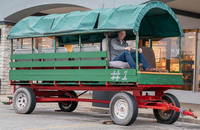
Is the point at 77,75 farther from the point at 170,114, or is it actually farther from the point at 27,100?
the point at 170,114

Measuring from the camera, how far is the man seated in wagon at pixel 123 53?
34.4 ft

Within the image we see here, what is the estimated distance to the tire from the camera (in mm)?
10062

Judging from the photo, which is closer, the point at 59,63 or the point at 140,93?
the point at 140,93

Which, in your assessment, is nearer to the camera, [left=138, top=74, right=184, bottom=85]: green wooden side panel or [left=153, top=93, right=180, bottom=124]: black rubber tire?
[left=138, top=74, right=184, bottom=85]: green wooden side panel

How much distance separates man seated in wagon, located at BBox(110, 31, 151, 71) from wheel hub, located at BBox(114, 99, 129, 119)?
2.63 feet

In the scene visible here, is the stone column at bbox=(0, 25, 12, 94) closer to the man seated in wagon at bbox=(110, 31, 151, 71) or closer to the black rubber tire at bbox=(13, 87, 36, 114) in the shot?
the black rubber tire at bbox=(13, 87, 36, 114)

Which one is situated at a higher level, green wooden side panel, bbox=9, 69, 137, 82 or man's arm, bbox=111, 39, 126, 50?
man's arm, bbox=111, 39, 126, 50

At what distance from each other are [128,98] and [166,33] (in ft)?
7.83

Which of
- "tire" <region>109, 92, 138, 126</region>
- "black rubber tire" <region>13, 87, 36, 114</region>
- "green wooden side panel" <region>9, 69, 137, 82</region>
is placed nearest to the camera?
"tire" <region>109, 92, 138, 126</region>

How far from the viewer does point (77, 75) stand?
446 inches

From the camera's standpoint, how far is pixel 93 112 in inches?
554

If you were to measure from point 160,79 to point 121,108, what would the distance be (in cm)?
109

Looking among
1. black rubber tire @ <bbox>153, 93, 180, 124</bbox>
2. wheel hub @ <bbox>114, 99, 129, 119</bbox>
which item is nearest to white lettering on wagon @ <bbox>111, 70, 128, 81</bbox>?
wheel hub @ <bbox>114, 99, 129, 119</bbox>

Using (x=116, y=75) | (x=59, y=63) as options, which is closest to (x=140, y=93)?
(x=116, y=75)
